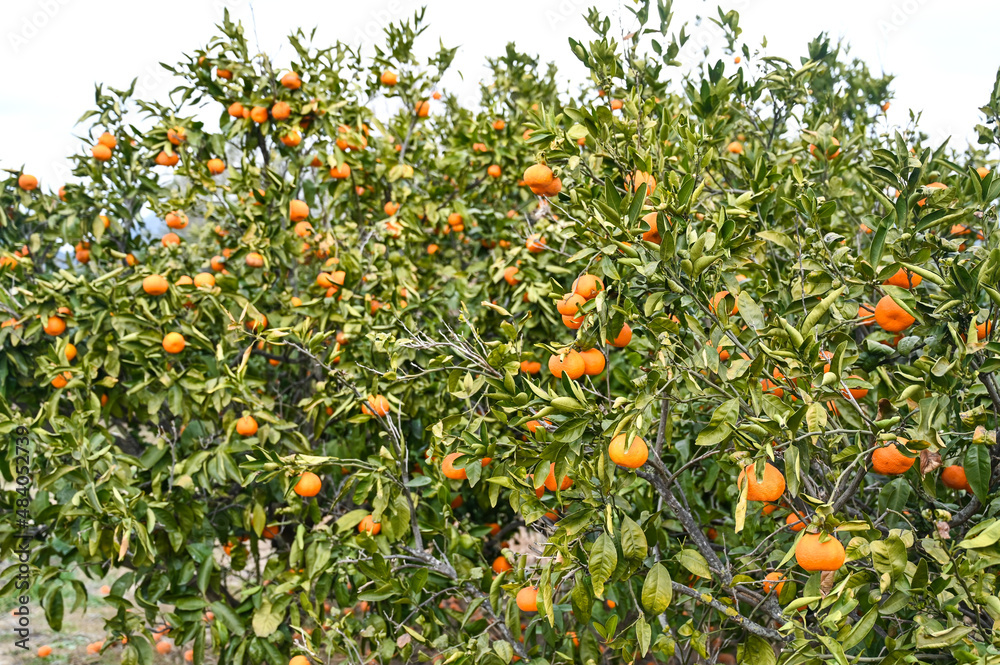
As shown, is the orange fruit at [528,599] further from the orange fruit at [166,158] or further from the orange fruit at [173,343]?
the orange fruit at [166,158]

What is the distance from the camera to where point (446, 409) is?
2566 millimetres

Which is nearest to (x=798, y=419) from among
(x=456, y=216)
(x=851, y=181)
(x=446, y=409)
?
(x=446, y=409)

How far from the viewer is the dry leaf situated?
136 centimetres

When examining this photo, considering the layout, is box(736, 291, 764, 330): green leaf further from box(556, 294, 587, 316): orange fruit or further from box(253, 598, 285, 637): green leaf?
box(253, 598, 285, 637): green leaf

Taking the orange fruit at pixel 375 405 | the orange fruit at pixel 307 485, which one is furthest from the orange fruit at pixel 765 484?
the orange fruit at pixel 307 485

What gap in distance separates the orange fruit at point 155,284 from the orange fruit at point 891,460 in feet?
8.19

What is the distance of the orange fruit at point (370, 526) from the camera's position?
221 cm

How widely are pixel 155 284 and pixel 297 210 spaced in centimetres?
74

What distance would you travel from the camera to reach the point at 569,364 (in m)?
1.59

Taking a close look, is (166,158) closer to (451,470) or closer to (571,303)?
(451,470)

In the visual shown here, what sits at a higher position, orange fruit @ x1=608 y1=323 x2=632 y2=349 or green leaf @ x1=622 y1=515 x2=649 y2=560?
orange fruit @ x1=608 y1=323 x2=632 y2=349

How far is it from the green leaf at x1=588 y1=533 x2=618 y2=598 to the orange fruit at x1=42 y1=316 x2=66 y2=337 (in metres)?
2.35

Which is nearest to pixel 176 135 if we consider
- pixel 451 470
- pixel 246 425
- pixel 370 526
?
pixel 246 425

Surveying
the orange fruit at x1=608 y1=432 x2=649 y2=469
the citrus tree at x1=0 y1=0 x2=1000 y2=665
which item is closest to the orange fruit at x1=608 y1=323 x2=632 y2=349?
the citrus tree at x1=0 y1=0 x2=1000 y2=665
